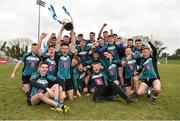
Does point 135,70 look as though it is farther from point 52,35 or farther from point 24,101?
point 24,101

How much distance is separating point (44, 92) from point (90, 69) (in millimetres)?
2586

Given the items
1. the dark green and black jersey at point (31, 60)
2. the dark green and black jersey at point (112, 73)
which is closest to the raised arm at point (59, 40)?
the dark green and black jersey at point (31, 60)

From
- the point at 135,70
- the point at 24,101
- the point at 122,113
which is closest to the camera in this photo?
the point at 122,113

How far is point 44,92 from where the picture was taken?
8.55m

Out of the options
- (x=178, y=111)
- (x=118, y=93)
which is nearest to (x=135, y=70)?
(x=118, y=93)

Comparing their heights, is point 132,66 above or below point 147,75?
above

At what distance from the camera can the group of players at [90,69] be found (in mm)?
8797

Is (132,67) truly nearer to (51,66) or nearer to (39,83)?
(51,66)

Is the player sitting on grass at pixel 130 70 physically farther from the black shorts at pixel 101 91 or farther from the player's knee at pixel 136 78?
the black shorts at pixel 101 91

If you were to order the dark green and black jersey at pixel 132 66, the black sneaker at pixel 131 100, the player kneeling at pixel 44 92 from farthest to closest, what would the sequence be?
1. the dark green and black jersey at pixel 132 66
2. the black sneaker at pixel 131 100
3. the player kneeling at pixel 44 92

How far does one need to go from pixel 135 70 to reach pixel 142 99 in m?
1.05

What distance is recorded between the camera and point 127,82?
33.9 ft

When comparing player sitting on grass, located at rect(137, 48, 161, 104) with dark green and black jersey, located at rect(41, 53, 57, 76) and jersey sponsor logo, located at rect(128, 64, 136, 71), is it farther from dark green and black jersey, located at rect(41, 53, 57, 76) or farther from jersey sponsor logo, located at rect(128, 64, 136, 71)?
dark green and black jersey, located at rect(41, 53, 57, 76)

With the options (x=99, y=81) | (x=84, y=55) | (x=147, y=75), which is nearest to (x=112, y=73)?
(x=99, y=81)
